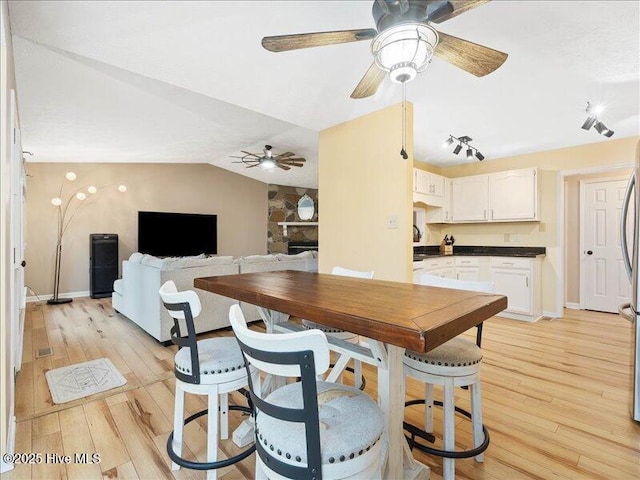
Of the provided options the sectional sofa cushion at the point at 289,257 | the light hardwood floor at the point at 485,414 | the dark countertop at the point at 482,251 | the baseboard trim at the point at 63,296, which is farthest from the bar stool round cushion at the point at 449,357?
the baseboard trim at the point at 63,296

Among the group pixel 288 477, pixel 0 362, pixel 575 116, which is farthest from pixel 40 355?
pixel 575 116

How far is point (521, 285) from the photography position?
4262 mm

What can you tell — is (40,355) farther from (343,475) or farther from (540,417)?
(540,417)

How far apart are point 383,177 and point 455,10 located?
1.85m

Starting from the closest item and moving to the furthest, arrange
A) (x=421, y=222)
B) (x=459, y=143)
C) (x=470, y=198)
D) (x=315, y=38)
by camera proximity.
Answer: (x=315, y=38)
(x=459, y=143)
(x=470, y=198)
(x=421, y=222)

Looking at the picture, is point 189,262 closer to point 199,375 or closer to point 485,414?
point 199,375

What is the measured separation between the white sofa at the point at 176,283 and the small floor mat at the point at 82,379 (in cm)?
60

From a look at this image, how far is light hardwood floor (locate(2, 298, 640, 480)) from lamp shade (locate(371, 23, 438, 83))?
1.94m

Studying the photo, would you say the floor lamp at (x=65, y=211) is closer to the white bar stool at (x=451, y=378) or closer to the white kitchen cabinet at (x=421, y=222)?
the white kitchen cabinet at (x=421, y=222)

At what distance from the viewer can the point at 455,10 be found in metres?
1.31

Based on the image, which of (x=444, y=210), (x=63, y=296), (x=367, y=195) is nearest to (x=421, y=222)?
(x=444, y=210)

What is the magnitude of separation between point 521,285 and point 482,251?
2.75 feet

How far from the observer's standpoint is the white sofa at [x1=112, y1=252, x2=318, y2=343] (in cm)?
333

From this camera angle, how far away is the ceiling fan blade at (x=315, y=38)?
145 cm
